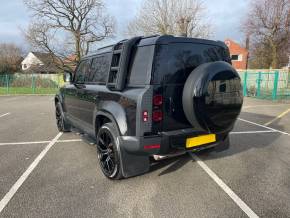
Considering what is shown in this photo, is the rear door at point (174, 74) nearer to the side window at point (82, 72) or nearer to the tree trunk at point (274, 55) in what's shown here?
the side window at point (82, 72)

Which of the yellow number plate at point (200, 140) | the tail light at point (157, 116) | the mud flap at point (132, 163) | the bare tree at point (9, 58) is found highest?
the bare tree at point (9, 58)

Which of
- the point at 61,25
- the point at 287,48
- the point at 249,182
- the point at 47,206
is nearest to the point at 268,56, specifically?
the point at 287,48

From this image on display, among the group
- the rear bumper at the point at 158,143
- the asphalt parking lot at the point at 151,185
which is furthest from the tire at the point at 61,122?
the rear bumper at the point at 158,143

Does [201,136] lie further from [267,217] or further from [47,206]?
[47,206]

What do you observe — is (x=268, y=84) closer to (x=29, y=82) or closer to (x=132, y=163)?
(x=132, y=163)

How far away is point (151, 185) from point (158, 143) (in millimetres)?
775

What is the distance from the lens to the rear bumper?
2953 mm

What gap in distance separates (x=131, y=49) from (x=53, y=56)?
84.6ft

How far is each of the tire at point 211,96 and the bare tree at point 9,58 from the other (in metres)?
37.3

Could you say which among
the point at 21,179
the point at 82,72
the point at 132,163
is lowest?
the point at 21,179

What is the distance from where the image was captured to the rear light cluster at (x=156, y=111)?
9.41 feet

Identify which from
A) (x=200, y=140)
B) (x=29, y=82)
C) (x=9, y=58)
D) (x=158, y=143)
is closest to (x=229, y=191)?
(x=200, y=140)

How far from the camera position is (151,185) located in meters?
3.37

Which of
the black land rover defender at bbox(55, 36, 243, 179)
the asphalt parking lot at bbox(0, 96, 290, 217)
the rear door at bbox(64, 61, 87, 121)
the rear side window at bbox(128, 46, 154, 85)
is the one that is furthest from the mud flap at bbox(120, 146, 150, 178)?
the rear door at bbox(64, 61, 87, 121)
